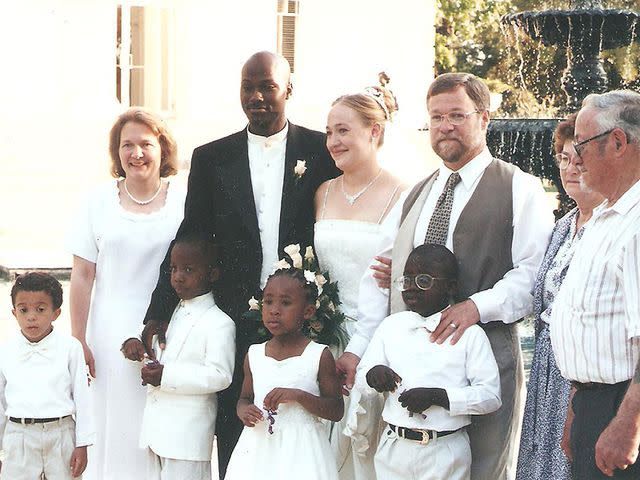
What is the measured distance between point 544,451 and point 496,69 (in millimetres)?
33205

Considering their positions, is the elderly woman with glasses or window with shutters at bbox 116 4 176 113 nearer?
the elderly woman with glasses

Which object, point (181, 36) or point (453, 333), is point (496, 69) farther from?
point (453, 333)

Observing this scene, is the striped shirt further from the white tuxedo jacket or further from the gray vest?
the white tuxedo jacket

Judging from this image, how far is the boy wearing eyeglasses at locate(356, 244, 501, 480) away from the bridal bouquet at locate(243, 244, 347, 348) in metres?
0.55

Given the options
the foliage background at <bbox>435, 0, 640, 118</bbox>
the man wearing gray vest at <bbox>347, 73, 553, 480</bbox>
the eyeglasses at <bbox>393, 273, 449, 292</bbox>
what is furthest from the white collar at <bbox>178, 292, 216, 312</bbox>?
the foliage background at <bbox>435, 0, 640, 118</bbox>

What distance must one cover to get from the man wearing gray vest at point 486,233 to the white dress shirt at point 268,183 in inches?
33.5

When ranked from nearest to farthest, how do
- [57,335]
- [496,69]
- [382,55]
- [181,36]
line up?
[57,335] → [181,36] → [382,55] → [496,69]

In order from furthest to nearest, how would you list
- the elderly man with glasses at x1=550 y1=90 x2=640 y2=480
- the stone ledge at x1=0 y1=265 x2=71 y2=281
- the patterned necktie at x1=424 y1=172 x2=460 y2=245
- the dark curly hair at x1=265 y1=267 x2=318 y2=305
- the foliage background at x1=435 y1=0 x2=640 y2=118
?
the foliage background at x1=435 y1=0 x2=640 y2=118, the stone ledge at x1=0 y1=265 x2=71 y2=281, the dark curly hair at x1=265 y1=267 x2=318 y2=305, the patterned necktie at x1=424 y1=172 x2=460 y2=245, the elderly man with glasses at x1=550 y1=90 x2=640 y2=480

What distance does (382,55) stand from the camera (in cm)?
2427

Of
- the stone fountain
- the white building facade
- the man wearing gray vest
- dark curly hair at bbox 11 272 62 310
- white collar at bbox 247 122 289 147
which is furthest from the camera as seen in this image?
the white building facade

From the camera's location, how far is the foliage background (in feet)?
106

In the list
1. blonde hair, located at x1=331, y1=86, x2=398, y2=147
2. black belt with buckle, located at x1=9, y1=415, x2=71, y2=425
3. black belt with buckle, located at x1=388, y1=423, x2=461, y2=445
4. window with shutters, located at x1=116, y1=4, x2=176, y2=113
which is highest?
window with shutters, located at x1=116, y1=4, x2=176, y2=113

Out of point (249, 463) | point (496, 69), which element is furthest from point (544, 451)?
point (496, 69)

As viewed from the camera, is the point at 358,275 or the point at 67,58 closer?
the point at 358,275
